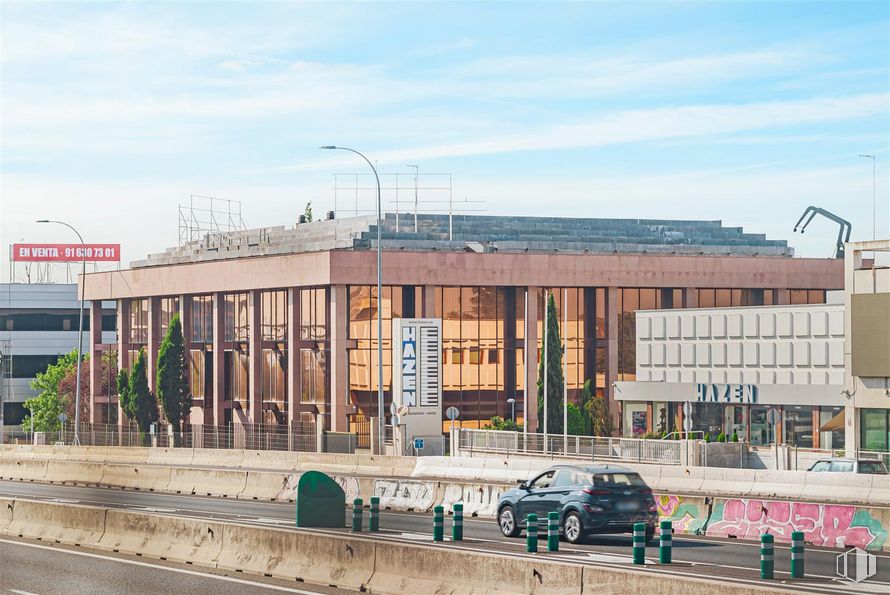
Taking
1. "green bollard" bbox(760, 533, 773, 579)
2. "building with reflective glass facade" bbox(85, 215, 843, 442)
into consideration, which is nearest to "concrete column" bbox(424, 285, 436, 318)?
"building with reflective glass facade" bbox(85, 215, 843, 442)

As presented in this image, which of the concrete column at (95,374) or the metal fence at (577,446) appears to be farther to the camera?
the concrete column at (95,374)

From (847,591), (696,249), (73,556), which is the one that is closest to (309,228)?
(696,249)

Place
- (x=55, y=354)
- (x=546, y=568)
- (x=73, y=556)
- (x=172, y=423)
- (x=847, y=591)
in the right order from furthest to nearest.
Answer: (x=55, y=354) < (x=172, y=423) < (x=73, y=556) < (x=847, y=591) < (x=546, y=568)

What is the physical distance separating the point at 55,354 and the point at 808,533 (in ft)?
397

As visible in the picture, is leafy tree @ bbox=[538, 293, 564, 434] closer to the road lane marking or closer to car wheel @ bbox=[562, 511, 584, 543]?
car wheel @ bbox=[562, 511, 584, 543]

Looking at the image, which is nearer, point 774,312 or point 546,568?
point 546,568

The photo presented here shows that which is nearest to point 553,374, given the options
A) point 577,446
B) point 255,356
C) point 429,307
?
point 429,307

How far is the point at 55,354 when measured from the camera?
13888cm

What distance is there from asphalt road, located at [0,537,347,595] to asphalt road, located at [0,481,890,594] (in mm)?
4346

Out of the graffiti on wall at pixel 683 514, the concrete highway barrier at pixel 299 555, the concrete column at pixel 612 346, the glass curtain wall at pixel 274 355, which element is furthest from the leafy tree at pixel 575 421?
the concrete highway barrier at pixel 299 555

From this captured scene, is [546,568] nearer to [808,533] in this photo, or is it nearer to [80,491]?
[808,533]

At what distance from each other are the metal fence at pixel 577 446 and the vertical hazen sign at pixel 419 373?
21.1 ft

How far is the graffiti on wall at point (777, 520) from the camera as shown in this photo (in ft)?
85.2

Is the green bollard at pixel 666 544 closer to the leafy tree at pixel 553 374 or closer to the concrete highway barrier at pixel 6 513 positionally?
the concrete highway barrier at pixel 6 513
